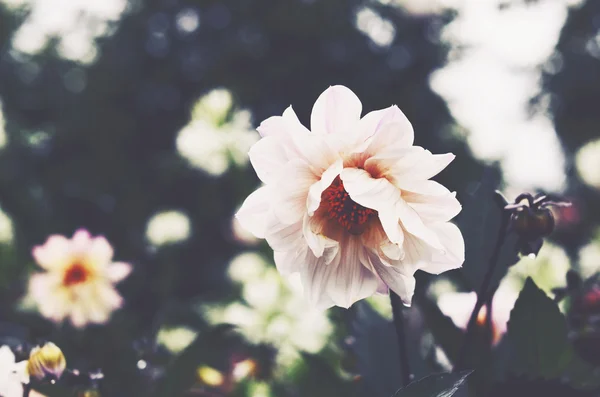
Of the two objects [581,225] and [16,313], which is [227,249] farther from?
[581,225]

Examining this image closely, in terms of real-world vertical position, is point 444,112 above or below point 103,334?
above

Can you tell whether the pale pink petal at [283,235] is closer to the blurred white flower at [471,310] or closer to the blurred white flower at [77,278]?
the blurred white flower at [471,310]

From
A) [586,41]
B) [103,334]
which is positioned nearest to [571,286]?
[103,334]

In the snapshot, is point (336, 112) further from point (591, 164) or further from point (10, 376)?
point (591, 164)

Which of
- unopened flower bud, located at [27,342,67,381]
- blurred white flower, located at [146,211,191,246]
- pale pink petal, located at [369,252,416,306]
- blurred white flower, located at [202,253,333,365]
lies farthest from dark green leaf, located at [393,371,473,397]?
blurred white flower, located at [146,211,191,246]

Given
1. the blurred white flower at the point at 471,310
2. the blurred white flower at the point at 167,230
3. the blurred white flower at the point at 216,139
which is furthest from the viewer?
the blurred white flower at the point at 167,230

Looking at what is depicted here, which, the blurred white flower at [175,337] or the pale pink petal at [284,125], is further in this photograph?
the blurred white flower at [175,337]

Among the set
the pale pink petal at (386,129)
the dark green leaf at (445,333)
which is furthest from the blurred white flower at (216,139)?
the pale pink petal at (386,129)
